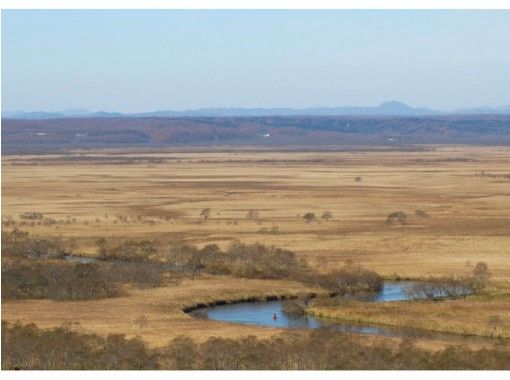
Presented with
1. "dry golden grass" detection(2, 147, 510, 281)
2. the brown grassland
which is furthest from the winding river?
"dry golden grass" detection(2, 147, 510, 281)

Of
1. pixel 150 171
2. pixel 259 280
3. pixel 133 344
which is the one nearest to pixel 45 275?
pixel 259 280

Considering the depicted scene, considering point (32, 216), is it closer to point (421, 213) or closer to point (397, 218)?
point (397, 218)

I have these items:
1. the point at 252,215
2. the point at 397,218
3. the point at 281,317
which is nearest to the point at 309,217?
the point at 252,215

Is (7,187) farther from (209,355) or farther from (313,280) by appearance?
Result: (209,355)

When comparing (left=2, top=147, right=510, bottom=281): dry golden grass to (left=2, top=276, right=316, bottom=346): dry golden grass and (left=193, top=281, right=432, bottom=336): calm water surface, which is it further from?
(left=2, top=276, right=316, bottom=346): dry golden grass

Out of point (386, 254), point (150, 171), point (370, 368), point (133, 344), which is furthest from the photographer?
point (150, 171)

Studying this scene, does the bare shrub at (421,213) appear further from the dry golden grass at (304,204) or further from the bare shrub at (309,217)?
the bare shrub at (309,217)
